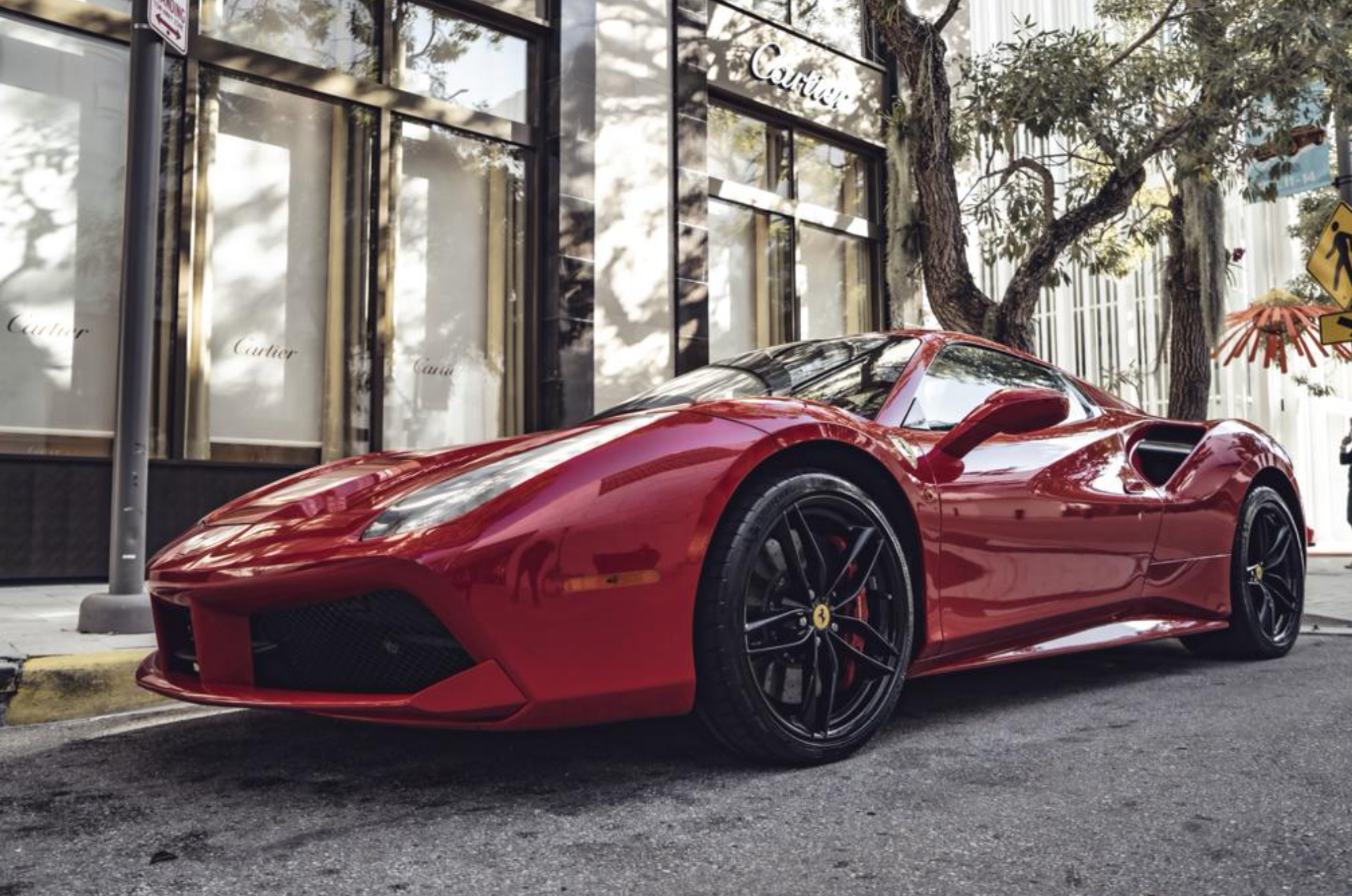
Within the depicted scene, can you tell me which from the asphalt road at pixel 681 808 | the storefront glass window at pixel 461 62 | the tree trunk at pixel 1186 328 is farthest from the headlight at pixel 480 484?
the tree trunk at pixel 1186 328

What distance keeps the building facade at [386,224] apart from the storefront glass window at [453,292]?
20 mm

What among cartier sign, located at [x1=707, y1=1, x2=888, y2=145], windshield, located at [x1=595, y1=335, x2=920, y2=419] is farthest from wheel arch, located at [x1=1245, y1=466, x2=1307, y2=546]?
cartier sign, located at [x1=707, y1=1, x2=888, y2=145]

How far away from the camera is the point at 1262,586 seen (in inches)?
172

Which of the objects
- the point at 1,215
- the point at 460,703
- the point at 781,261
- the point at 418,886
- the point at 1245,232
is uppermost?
the point at 1245,232

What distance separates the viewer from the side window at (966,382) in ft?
10.3

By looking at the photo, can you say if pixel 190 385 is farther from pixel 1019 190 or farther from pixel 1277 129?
pixel 1277 129

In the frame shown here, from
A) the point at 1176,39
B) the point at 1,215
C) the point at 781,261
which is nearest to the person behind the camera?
the point at 1,215

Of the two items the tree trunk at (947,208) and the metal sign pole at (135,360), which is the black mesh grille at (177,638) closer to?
the metal sign pole at (135,360)

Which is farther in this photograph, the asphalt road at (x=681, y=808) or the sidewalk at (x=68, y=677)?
the sidewalk at (x=68, y=677)

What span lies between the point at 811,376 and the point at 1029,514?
2.28 feet

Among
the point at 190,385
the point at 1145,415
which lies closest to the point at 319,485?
the point at 1145,415

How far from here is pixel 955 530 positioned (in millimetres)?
2938

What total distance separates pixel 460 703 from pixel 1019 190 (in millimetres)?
7900

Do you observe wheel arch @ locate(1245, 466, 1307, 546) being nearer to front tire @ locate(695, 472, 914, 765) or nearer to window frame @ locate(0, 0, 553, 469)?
front tire @ locate(695, 472, 914, 765)
